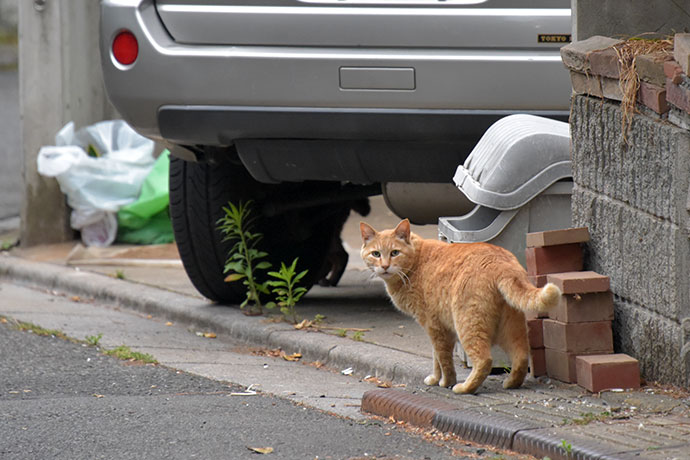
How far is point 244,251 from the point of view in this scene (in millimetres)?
5480

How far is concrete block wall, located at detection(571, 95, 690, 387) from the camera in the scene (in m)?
3.53

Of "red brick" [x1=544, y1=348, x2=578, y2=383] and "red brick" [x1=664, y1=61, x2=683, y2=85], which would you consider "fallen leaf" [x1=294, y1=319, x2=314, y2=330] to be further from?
"red brick" [x1=664, y1=61, x2=683, y2=85]

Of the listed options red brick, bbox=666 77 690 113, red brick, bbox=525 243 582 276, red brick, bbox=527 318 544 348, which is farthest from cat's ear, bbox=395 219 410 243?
red brick, bbox=666 77 690 113

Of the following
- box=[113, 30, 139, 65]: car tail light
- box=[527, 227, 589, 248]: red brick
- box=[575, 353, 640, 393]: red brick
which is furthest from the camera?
box=[113, 30, 139, 65]: car tail light

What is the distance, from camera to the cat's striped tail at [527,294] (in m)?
3.50

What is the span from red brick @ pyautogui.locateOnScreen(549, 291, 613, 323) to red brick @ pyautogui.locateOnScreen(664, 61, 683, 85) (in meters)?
0.78

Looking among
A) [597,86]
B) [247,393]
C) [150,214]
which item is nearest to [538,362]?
[597,86]

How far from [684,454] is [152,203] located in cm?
554

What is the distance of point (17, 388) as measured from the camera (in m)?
4.38

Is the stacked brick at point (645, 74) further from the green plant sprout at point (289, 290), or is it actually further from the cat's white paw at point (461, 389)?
the green plant sprout at point (289, 290)

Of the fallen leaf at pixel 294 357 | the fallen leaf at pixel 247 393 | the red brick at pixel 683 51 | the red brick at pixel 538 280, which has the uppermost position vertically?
the red brick at pixel 683 51

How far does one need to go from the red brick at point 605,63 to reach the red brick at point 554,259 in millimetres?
611

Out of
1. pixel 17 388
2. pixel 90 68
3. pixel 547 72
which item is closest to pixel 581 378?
pixel 547 72

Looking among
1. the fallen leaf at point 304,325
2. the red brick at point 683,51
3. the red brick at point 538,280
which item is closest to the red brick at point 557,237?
the red brick at point 538,280
